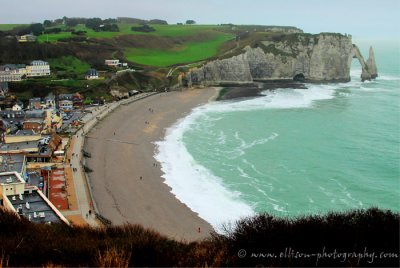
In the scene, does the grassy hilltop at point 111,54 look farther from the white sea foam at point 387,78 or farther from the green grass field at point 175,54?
the white sea foam at point 387,78

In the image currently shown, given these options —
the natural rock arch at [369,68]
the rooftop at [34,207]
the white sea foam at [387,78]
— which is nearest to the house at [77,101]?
the rooftop at [34,207]

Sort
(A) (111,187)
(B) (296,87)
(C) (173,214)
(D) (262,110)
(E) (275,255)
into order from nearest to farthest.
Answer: (E) (275,255)
(C) (173,214)
(A) (111,187)
(D) (262,110)
(B) (296,87)

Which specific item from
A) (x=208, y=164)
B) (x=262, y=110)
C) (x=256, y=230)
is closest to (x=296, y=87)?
(x=262, y=110)

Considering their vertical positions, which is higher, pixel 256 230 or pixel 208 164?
pixel 256 230

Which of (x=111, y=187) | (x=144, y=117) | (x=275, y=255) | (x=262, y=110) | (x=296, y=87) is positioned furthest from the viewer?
(x=296, y=87)

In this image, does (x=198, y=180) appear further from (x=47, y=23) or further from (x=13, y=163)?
(x=47, y=23)

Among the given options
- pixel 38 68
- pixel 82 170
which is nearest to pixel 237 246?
pixel 82 170

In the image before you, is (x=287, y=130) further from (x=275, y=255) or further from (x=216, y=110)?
(x=275, y=255)
